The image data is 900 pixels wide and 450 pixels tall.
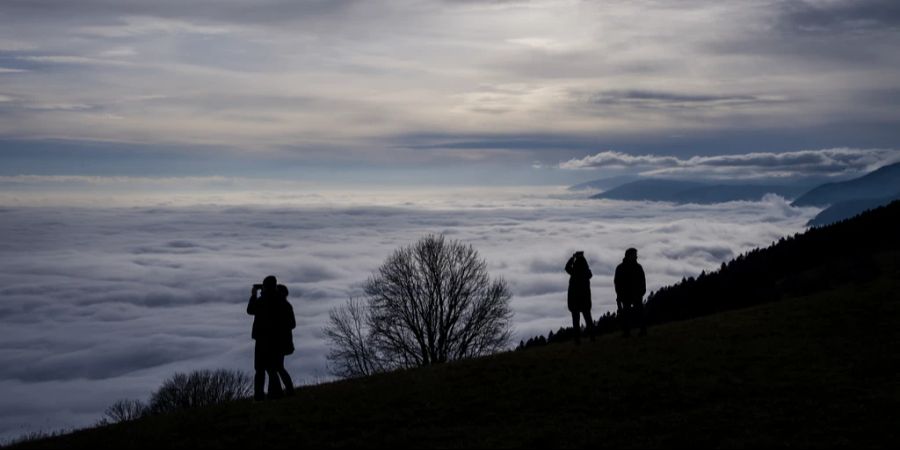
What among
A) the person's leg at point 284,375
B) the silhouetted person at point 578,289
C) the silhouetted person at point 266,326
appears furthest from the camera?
the silhouetted person at point 578,289

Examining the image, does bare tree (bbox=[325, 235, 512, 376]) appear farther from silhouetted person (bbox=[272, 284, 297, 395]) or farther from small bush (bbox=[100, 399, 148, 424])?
silhouetted person (bbox=[272, 284, 297, 395])

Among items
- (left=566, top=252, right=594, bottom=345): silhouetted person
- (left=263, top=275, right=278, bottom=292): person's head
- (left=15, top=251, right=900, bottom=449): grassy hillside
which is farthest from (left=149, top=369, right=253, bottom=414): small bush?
(left=263, top=275, right=278, bottom=292): person's head

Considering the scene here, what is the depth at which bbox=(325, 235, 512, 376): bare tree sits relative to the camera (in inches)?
1988

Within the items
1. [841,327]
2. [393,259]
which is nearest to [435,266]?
[393,259]

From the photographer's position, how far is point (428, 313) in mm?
51219

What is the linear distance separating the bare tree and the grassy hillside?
2731 centimetres

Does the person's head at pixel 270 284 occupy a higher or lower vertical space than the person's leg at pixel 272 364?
higher

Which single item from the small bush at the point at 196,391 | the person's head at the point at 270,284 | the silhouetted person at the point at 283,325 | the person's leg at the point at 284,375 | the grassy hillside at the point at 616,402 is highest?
the small bush at the point at 196,391

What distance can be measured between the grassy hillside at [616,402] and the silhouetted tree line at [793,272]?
12.1m

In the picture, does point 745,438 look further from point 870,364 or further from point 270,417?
point 270,417

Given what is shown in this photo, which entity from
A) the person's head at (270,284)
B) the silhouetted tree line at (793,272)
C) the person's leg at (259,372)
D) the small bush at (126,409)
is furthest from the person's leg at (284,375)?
the small bush at (126,409)

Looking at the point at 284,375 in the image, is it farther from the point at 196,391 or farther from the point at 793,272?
the point at 196,391

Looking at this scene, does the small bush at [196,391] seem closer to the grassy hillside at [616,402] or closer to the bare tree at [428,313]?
the bare tree at [428,313]

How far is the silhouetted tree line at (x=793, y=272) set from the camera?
35562 millimetres
